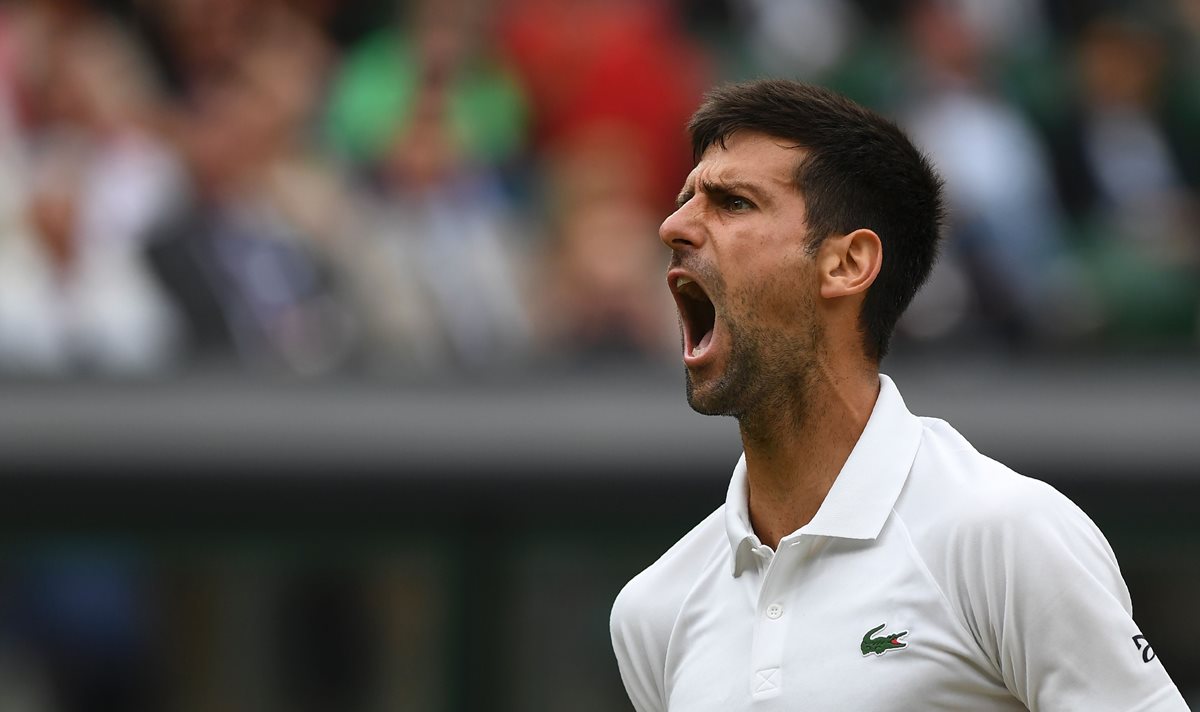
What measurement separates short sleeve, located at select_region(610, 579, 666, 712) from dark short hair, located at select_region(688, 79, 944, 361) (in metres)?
0.52

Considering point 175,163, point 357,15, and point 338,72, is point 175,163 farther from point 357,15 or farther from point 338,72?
point 357,15

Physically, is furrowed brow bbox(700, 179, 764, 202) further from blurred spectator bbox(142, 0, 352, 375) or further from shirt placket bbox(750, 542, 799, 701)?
blurred spectator bbox(142, 0, 352, 375)

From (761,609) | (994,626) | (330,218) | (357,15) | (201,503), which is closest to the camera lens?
(994,626)

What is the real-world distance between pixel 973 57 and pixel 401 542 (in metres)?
3.20

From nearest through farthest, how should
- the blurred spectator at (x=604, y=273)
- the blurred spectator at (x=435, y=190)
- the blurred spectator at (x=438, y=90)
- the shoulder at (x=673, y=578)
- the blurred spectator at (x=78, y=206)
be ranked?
the shoulder at (x=673, y=578), the blurred spectator at (x=78, y=206), the blurred spectator at (x=604, y=273), the blurred spectator at (x=435, y=190), the blurred spectator at (x=438, y=90)

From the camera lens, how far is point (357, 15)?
820cm

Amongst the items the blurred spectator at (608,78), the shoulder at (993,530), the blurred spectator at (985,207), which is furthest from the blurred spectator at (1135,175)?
the shoulder at (993,530)

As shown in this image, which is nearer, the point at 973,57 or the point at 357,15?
the point at 973,57

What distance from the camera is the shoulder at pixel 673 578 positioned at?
8.98 ft

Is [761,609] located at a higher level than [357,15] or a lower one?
lower

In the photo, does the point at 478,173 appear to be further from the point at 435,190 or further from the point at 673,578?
the point at 673,578

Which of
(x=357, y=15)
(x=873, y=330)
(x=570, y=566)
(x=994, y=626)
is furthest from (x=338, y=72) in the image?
(x=994, y=626)

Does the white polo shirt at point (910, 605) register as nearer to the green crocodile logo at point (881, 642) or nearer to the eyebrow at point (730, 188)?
the green crocodile logo at point (881, 642)

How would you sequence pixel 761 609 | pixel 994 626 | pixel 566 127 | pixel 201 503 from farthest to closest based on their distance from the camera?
1. pixel 566 127
2. pixel 201 503
3. pixel 761 609
4. pixel 994 626
